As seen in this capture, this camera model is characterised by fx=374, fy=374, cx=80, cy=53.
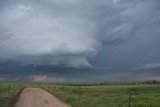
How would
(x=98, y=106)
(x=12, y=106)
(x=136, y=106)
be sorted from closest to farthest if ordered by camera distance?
1. (x=98, y=106)
2. (x=12, y=106)
3. (x=136, y=106)

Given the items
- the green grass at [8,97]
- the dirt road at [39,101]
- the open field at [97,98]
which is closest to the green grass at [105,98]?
the open field at [97,98]

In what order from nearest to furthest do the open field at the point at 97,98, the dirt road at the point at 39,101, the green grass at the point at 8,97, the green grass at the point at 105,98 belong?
the dirt road at the point at 39,101
the green grass at the point at 8,97
the green grass at the point at 105,98
the open field at the point at 97,98

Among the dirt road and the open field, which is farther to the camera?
the open field

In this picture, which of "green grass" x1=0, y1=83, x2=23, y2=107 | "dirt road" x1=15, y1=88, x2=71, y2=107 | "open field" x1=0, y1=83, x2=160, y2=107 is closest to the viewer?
"dirt road" x1=15, y1=88, x2=71, y2=107

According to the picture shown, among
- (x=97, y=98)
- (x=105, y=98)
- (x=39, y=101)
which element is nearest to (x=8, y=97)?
(x=39, y=101)

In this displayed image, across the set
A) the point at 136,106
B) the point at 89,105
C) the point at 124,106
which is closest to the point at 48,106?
the point at 89,105

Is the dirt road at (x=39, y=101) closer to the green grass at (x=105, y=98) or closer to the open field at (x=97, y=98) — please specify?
the open field at (x=97, y=98)

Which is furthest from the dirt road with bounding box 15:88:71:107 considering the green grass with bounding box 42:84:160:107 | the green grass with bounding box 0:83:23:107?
the green grass with bounding box 42:84:160:107

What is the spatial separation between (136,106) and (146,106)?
9.16 ft

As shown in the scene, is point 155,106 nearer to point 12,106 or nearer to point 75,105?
point 75,105

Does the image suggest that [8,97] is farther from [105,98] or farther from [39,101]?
[105,98]

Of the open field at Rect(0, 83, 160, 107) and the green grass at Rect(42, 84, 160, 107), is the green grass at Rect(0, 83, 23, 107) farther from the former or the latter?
the green grass at Rect(42, 84, 160, 107)

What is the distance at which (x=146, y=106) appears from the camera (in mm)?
54844

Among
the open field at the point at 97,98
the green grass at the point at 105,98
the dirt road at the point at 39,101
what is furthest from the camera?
the open field at the point at 97,98
